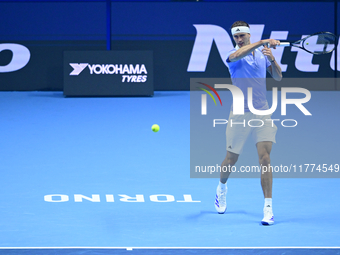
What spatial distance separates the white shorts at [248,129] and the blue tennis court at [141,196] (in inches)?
28.5

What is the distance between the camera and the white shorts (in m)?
4.98

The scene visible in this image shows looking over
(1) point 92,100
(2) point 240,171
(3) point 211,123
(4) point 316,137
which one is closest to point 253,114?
(2) point 240,171

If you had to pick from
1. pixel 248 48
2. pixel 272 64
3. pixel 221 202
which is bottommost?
pixel 221 202

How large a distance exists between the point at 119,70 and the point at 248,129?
1038 cm

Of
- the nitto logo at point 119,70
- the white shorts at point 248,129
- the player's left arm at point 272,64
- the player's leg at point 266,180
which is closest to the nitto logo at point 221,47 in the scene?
the nitto logo at point 119,70

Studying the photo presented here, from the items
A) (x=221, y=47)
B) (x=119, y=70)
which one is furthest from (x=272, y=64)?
(x=221, y=47)

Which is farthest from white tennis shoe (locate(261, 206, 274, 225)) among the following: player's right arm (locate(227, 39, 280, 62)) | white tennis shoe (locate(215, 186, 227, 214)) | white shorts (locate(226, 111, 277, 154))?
player's right arm (locate(227, 39, 280, 62))

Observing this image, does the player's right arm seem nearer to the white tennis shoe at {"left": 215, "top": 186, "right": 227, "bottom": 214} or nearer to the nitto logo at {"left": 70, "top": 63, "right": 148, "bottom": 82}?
the white tennis shoe at {"left": 215, "top": 186, "right": 227, "bottom": 214}

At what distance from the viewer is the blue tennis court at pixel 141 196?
4430mm

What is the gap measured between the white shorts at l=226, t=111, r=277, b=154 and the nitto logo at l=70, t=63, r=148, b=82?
398 inches

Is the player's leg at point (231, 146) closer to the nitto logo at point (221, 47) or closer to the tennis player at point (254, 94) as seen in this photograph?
the tennis player at point (254, 94)

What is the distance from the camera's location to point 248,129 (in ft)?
16.6

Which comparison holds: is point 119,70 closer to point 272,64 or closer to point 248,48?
point 272,64

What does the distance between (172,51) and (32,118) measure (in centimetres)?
625
